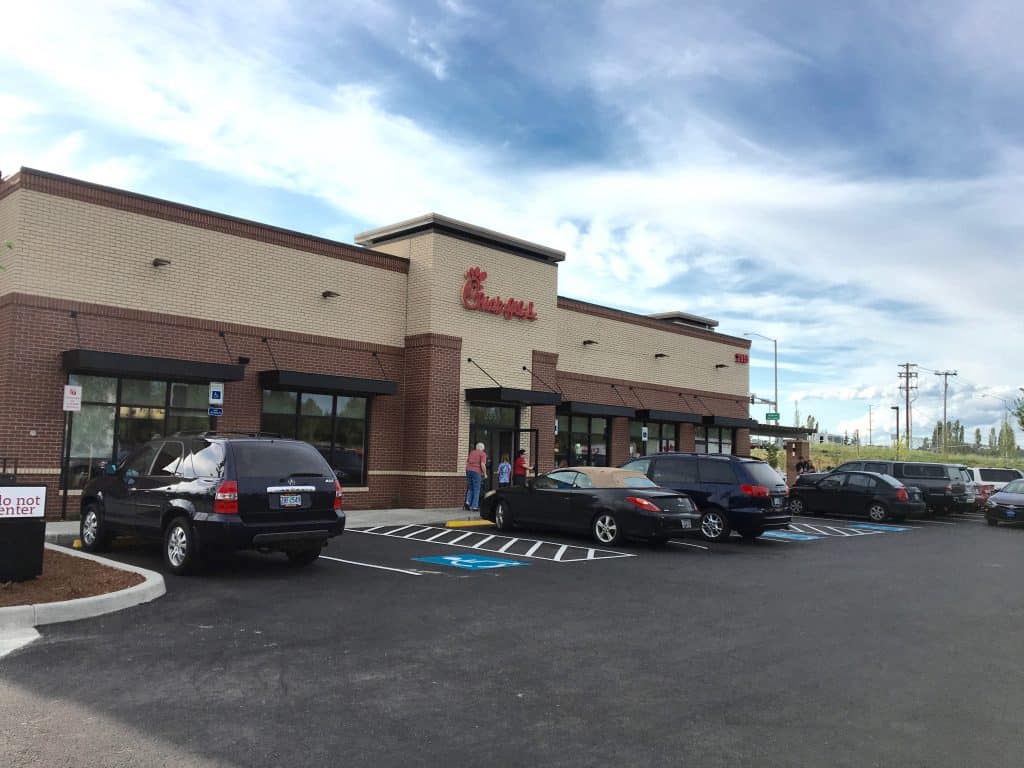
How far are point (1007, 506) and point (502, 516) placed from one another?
49.7 ft

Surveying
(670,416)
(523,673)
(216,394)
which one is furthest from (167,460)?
(670,416)

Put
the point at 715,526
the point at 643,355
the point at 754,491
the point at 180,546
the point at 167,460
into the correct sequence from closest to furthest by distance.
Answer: the point at 180,546
the point at 167,460
the point at 754,491
the point at 715,526
the point at 643,355

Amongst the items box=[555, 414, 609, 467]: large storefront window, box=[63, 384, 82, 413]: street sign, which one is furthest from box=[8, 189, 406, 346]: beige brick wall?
box=[555, 414, 609, 467]: large storefront window

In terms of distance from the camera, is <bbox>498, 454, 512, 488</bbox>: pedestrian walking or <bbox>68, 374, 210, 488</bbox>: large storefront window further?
<bbox>498, 454, 512, 488</bbox>: pedestrian walking

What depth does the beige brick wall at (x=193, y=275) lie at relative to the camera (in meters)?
16.8

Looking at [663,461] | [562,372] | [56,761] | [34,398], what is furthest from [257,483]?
[562,372]

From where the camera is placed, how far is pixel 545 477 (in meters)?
16.7

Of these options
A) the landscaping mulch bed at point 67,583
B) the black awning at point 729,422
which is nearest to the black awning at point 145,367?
the landscaping mulch bed at point 67,583

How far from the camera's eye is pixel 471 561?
12.6m

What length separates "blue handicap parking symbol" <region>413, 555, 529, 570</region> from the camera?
12102 mm

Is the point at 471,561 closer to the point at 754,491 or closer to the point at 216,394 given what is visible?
the point at 754,491

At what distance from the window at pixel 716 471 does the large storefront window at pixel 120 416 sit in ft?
34.7

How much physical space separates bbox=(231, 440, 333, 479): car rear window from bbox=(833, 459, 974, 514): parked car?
1929 cm

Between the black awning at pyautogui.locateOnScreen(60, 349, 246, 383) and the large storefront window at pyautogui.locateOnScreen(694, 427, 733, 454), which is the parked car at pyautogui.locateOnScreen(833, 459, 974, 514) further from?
the black awning at pyautogui.locateOnScreen(60, 349, 246, 383)
